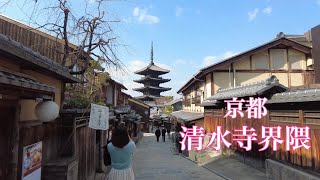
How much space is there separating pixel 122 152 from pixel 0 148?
7.06 feet

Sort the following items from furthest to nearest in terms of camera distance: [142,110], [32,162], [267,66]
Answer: [142,110] < [267,66] < [32,162]

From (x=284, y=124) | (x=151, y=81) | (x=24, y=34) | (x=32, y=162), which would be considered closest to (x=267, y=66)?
(x=284, y=124)

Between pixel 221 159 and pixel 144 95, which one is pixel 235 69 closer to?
pixel 221 159

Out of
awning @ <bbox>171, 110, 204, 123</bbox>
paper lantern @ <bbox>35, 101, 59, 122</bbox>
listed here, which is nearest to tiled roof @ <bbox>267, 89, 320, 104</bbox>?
paper lantern @ <bbox>35, 101, 59, 122</bbox>

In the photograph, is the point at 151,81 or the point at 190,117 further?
the point at 151,81

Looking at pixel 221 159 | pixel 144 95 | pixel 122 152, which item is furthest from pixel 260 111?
pixel 144 95

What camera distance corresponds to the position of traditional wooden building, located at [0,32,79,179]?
191 inches

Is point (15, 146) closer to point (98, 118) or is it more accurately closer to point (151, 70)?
point (98, 118)

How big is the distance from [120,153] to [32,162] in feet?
6.30

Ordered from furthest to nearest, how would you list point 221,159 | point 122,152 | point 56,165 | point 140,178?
point 221,159 → point 140,178 → point 56,165 → point 122,152

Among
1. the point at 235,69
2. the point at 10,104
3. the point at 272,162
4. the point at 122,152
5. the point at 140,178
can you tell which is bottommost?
the point at 140,178

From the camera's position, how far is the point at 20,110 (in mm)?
6004

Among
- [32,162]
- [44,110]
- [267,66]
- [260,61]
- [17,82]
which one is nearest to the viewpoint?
[17,82]

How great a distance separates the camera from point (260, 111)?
1234 centimetres
